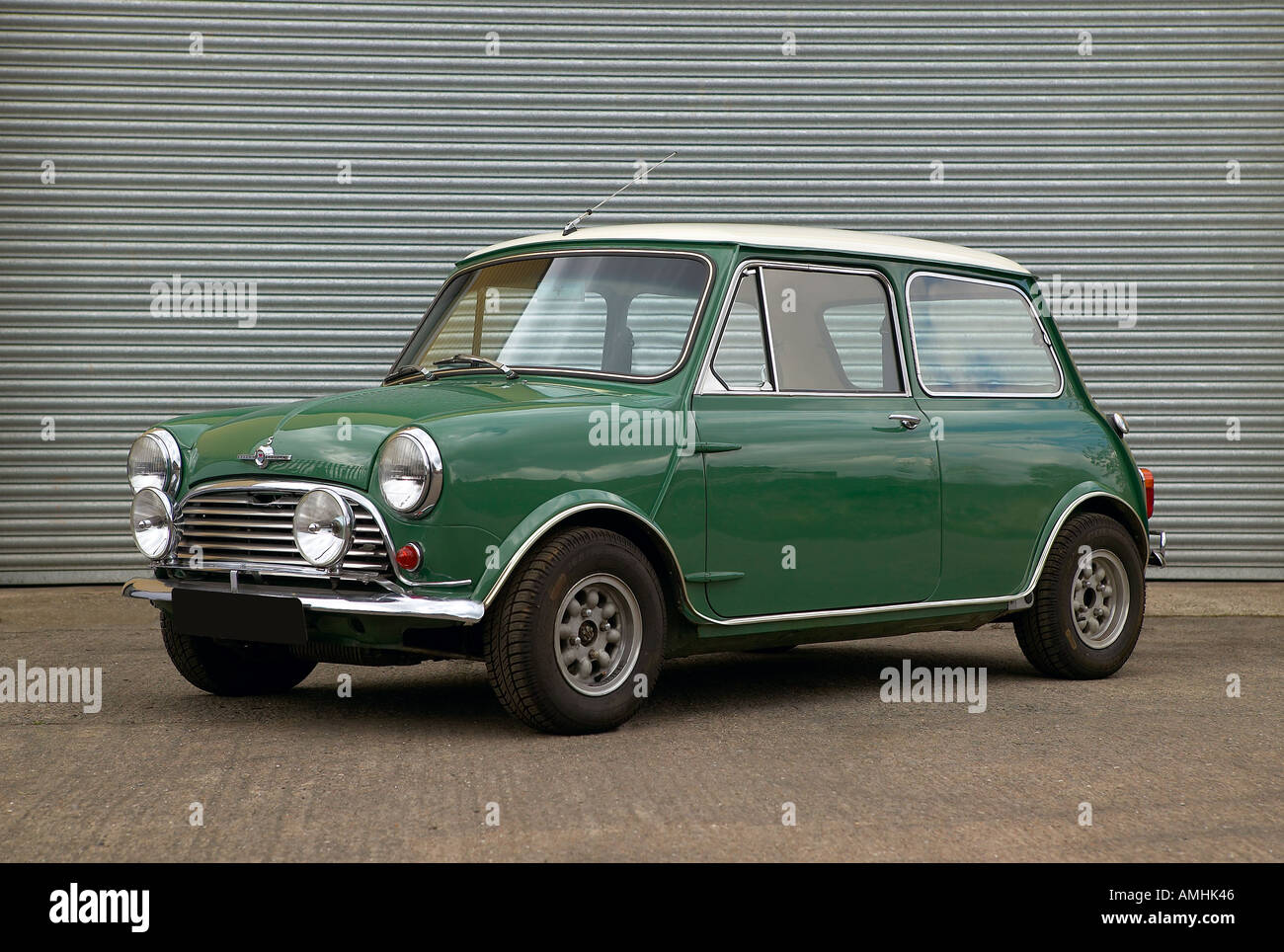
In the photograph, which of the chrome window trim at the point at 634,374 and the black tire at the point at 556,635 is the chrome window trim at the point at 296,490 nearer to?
Result: the black tire at the point at 556,635

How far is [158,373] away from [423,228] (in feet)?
6.86

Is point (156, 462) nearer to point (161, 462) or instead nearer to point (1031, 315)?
point (161, 462)

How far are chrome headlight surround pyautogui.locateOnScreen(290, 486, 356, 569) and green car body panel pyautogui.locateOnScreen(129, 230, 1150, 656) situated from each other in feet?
0.24

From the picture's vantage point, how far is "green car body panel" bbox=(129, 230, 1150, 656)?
4.83 metres

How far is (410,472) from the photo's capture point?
473 centimetres

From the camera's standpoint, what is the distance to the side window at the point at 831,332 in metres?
5.85

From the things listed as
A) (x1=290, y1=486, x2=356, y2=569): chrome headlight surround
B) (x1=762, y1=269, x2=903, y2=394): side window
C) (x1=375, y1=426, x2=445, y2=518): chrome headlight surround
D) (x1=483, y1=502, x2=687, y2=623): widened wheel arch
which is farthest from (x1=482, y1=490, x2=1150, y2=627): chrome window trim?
(x1=762, y1=269, x2=903, y2=394): side window

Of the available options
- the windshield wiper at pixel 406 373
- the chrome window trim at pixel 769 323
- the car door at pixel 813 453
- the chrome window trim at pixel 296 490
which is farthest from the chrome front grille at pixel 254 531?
the chrome window trim at pixel 769 323

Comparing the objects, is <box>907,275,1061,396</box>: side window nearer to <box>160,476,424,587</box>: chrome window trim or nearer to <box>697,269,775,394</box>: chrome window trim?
<box>697,269,775,394</box>: chrome window trim

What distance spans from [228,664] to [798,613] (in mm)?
2252

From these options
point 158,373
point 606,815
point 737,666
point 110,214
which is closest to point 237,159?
point 110,214

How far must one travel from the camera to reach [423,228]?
10.4 meters

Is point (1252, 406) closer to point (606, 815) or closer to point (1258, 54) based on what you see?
point (1258, 54)

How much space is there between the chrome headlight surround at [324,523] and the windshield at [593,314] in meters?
1.13
